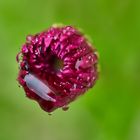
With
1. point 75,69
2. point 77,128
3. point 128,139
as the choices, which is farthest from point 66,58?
point 77,128

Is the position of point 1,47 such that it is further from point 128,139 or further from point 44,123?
point 128,139

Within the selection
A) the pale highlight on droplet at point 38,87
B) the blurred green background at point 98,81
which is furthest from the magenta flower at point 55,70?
the blurred green background at point 98,81

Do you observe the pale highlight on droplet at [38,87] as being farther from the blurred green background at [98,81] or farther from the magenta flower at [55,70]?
the blurred green background at [98,81]

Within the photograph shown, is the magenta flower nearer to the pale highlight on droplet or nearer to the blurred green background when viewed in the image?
the pale highlight on droplet

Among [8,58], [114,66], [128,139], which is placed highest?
[8,58]

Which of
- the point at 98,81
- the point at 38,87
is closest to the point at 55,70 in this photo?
the point at 38,87

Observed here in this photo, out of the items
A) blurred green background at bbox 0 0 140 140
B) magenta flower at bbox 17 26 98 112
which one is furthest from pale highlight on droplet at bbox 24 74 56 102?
blurred green background at bbox 0 0 140 140

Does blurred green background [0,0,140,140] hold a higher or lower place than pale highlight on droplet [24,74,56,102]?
higher
